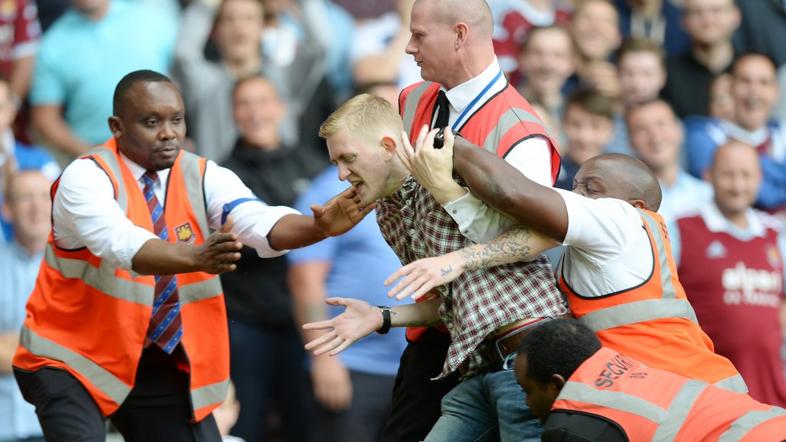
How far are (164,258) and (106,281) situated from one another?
536 millimetres

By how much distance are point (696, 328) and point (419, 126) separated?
1266mm

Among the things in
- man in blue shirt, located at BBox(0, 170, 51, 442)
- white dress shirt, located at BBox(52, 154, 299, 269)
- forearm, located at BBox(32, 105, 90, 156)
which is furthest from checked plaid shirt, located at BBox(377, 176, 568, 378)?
forearm, located at BBox(32, 105, 90, 156)

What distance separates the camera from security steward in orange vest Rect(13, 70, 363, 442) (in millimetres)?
6000

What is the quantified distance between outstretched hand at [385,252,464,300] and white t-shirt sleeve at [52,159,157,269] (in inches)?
42.7

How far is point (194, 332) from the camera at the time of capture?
619 cm

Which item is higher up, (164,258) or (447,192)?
(447,192)

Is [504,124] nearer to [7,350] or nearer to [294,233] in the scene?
[294,233]

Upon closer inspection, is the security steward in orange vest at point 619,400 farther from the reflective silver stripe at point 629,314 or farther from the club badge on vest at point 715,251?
the club badge on vest at point 715,251

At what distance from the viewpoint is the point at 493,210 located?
5.43m

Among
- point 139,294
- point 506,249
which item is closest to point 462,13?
point 506,249

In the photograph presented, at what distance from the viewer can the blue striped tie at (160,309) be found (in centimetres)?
612

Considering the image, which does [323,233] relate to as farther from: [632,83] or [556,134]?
[632,83]

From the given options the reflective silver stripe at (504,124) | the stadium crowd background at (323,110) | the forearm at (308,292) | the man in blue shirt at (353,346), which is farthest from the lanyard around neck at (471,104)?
the forearm at (308,292)

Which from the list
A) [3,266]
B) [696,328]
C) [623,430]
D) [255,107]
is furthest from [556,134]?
[623,430]
